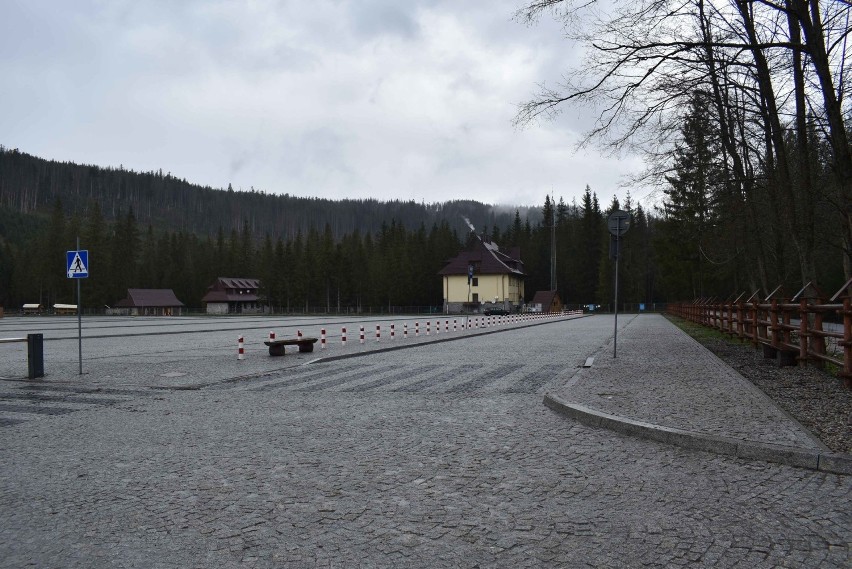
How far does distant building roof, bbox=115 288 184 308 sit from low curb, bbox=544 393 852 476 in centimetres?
11903

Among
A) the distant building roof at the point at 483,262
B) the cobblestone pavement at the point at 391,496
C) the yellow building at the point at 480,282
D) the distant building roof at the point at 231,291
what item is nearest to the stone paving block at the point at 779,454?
the cobblestone pavement at the point at 391,496

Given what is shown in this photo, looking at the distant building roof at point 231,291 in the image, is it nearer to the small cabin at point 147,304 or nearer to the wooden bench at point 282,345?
the small cabin at point 147,304

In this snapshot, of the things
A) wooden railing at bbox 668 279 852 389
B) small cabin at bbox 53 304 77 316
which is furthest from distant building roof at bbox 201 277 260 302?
wooden railing at bbox 668 279 852 389

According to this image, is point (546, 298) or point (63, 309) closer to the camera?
point (546, 298)

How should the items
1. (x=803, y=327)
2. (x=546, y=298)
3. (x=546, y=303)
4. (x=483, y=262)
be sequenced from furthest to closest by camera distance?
(x=483, y=262)
(x=546, y=298)
(x=546, y=303)
(x=803, y=327)

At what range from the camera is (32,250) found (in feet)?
446

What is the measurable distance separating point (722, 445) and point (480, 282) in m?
91.7

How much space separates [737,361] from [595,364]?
3.67 meters

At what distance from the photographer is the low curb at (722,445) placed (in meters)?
5.58

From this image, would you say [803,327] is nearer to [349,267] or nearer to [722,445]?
[722,445]

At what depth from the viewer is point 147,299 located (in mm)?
116688

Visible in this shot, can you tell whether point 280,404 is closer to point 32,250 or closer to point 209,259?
point 209,259

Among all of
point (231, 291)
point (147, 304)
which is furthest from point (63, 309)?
point (231, 291)

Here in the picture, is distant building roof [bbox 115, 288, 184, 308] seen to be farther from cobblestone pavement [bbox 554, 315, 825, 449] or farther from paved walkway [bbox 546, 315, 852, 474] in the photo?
paved walkway [bbox 546, 315, 852, 474]
